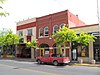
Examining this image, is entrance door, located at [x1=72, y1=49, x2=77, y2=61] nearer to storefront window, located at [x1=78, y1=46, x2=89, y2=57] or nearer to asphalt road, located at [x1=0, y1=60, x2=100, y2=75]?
storefront window, located at [x1=78, y1=46, x2=89, y2=57]

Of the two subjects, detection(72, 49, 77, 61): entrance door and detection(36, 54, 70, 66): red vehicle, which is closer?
detection(36, 54, 70, 66): red vehicle

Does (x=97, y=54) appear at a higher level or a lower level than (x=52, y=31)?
lower

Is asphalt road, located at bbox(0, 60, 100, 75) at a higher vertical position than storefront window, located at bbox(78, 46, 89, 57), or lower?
lower

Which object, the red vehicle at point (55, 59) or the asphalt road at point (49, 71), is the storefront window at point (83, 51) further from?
the asphalt road at point (49, 71)

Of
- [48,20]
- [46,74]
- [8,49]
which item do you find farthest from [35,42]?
[46,74]

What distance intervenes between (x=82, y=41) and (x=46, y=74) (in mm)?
13573

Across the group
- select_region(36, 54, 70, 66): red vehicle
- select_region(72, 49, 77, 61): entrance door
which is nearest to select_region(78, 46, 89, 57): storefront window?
select_region(72, 49, 77, 61): entrance door

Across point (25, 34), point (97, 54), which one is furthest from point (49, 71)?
point (25, 34)

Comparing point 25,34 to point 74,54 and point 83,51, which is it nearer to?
point 74,54

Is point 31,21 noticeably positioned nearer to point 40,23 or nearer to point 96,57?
point 40,23

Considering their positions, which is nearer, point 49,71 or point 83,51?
point 49,71

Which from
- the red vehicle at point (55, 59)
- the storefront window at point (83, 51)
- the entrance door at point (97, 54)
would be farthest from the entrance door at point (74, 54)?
the red vehicle at point (55, 59)

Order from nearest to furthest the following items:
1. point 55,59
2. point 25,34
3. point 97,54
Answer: point 55,59 → point 97,54 → point 25,34

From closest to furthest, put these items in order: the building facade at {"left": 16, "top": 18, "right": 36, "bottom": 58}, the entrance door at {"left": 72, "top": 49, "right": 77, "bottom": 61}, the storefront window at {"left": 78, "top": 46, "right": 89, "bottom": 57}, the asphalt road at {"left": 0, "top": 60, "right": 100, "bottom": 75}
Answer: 1. the asphalt road at {"left": 0, "top": 60, "right": 100, "bottom": 75}
2. the storefront window at {"left": 78, "top": 46, "right": 89, "bottom": 57}
3. the entrance door at {"left": 72, "top": 49, "right": 77, "bottom": 61}
4. the building facade at {"left": 16, "top": 18, "right": 36, "bottom": 58}
